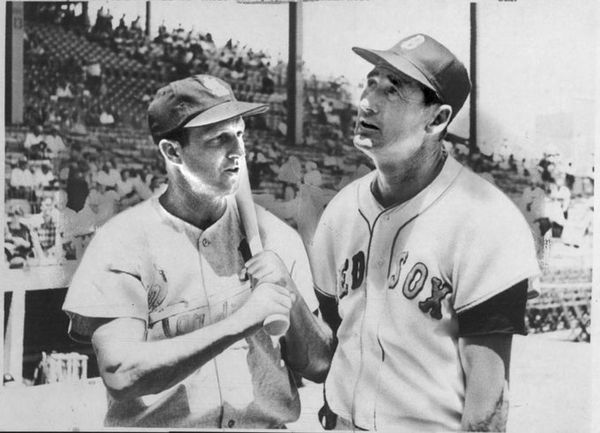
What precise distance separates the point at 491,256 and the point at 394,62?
1061mm

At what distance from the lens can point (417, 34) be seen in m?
3.64

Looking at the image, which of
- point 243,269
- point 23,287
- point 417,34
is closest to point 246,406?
point 243,269

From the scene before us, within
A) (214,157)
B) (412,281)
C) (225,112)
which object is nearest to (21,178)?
(214,157)

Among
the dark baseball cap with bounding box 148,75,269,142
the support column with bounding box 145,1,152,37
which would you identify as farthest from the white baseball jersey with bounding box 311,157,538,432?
the support column with bounding box 145,1,152,37

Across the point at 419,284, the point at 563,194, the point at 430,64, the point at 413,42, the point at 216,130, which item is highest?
the point at 413,42

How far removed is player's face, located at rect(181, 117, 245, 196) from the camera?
3.58 meters

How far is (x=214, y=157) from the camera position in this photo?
3.60 metres

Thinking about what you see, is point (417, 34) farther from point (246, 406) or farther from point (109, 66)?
point (246, 406)

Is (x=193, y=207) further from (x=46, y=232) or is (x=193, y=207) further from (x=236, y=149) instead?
(x=46, y=232)

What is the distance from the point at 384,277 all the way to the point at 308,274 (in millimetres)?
392

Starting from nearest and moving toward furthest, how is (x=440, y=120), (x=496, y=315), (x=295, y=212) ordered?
(x=496, y=315) < (x=440, y=120) < (x=295, y=212)

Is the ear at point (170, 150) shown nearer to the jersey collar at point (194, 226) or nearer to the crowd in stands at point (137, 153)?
the crowd in stands at point (137, 153)

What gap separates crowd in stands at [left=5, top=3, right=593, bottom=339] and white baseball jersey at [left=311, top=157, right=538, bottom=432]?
0.14 metres

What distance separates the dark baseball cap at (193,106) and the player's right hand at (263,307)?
0.91m
